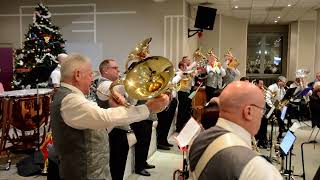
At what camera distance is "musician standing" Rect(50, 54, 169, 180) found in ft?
7.10

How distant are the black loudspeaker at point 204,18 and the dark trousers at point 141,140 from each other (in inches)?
227

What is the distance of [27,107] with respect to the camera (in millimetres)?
5746

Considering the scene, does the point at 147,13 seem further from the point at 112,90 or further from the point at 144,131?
the point at 112,90

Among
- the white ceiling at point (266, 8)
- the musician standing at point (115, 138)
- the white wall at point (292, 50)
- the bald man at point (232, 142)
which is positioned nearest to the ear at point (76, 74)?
the bald man at point (232, 142)

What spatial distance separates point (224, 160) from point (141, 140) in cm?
392

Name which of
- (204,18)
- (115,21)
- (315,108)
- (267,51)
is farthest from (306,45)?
(115,21)

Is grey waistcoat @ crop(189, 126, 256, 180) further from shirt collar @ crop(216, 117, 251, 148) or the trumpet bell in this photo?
the trumpet bell

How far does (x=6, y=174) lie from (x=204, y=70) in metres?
5.47

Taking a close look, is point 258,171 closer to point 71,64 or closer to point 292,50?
point 71,64

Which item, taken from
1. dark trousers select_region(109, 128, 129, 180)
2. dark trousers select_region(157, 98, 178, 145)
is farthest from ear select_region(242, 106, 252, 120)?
dark trousers select_region(157, 98, 178, 145)

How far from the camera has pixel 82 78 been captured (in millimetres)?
2404

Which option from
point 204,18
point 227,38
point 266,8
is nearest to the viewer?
point 204,18

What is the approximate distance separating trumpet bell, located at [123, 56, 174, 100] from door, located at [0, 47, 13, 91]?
9.45m

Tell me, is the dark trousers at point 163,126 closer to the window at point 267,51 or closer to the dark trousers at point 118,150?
the dark trousers at point 118,150
